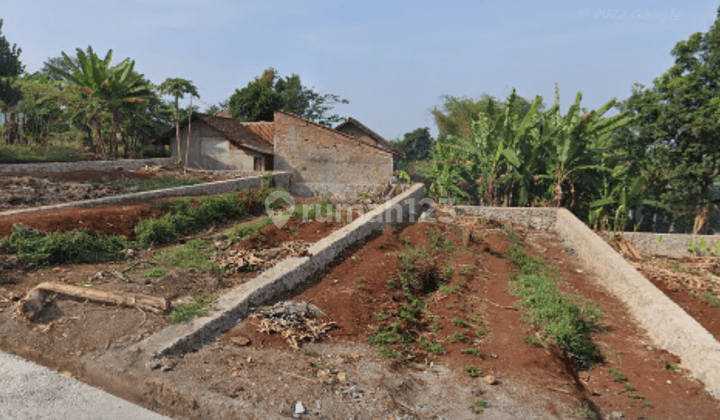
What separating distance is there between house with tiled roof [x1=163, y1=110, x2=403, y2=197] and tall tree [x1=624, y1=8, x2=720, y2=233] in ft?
29.7

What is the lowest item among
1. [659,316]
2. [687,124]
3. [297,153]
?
[659,316]

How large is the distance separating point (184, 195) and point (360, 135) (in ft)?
43.5

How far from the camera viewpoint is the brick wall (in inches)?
711

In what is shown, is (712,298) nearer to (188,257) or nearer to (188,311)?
(188,311)

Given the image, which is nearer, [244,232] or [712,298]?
[712,298]

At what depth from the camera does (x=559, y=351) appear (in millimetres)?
Result: 5035

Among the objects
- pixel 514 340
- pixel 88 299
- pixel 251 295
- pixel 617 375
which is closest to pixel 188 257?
pixel 88 299

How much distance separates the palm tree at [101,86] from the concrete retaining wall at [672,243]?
1848 centimetres

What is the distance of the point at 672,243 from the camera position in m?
11.7

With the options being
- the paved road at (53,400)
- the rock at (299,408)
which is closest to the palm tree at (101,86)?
the paved road at (53,400)

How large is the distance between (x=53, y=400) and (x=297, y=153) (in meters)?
15.9

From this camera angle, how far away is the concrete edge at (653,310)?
478 centimetres

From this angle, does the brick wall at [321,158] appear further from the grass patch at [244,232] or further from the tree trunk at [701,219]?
the tree trunk at [701,219]

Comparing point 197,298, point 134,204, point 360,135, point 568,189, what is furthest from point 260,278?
point 360,135
